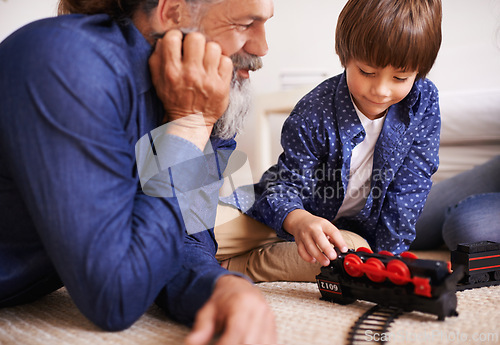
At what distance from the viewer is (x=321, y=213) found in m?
1.06

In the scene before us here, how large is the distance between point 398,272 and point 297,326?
164 millimetres

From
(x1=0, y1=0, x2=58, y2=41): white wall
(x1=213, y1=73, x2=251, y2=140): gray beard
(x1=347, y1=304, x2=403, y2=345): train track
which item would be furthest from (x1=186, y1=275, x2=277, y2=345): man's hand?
(x1=0, y1=0, x2=58, y2=41): white wall

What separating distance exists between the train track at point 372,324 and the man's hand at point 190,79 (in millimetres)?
352

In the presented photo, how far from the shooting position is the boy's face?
2.91ft

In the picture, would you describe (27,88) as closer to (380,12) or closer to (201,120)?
(201,120)

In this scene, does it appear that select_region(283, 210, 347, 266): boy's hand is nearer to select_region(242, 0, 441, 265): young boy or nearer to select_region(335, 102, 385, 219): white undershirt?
select_region(242, 0, 441, 265): young boy

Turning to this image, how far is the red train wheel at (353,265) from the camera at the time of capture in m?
0.67

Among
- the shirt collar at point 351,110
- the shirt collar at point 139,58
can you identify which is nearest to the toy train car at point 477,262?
the shirt collar at point 351,110

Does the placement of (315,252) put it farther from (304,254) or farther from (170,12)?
(170,12)

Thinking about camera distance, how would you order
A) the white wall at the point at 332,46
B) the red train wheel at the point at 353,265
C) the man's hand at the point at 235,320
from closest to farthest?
1. the man's hand at the point at 235,320
2. the red train wheel at the point at 353,265
3. the white wall at the point at 332,46

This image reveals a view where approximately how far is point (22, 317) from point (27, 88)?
38cm

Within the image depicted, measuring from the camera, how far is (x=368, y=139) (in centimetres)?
104

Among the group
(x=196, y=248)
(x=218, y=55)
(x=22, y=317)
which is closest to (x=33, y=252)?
(x=22, y=317)

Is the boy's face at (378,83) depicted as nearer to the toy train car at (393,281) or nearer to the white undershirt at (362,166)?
the white undershirt at (362,166)
